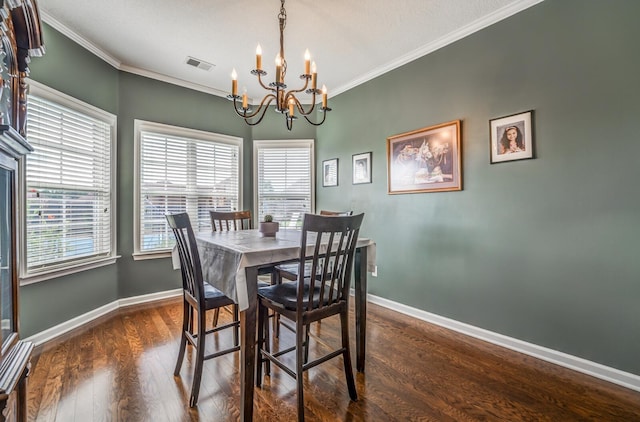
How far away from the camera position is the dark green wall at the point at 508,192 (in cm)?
188

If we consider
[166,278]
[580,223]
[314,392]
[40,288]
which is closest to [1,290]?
[314,392]

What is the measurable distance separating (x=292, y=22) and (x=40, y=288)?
3.08m

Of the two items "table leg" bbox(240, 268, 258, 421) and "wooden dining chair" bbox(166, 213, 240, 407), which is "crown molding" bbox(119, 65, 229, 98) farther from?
"table leg" bbox(240, 268, 258, 421)

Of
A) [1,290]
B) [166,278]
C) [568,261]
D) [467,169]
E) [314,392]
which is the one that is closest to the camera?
[1,290]

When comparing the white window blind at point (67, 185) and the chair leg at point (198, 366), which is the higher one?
the white window blind at point (67, 185)

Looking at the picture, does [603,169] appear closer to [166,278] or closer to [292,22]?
[292,22]

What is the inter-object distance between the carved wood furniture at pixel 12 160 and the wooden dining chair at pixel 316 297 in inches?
40.0

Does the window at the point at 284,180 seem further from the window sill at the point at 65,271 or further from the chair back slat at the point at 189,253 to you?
the chair back slat at the point at 189,253

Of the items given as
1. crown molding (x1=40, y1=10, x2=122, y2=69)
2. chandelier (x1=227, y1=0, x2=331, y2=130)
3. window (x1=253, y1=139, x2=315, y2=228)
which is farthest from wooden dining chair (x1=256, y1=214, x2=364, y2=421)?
crown molding (x1=40, y1=10, x2=122, y2=69)

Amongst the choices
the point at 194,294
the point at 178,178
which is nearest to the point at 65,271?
the point at 178,178

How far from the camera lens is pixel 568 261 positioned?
2.06m

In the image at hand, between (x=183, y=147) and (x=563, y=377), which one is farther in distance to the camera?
(x=183, y=147)

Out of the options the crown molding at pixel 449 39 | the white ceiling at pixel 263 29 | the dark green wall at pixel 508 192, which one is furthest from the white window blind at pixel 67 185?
the crown molding at pixel 449 39

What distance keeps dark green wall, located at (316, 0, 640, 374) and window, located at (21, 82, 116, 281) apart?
10.3ft
